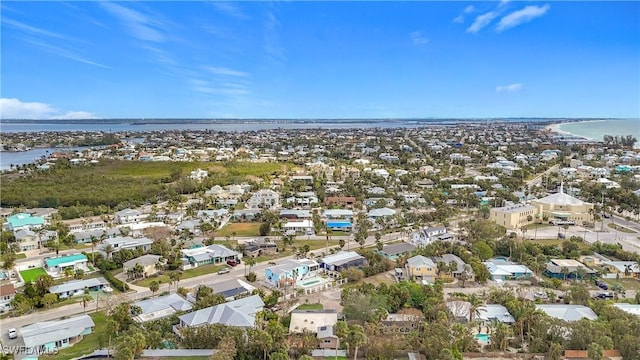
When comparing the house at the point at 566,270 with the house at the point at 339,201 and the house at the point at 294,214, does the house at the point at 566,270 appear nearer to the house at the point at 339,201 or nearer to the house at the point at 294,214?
the house at the point at 294,214

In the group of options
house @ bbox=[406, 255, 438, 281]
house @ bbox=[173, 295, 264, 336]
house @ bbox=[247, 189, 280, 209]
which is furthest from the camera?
house @ bbox=[247, 189, 280, 209]

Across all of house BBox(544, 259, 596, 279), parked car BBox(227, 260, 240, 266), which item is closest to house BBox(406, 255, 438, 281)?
house BBox(544, 259, 596, 279)

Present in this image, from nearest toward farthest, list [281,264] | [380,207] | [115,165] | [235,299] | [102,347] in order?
[102,347], [235,299], [281,264], [380,207], [115,165]

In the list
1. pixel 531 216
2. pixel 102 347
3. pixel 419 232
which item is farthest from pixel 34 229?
pixel 531 216

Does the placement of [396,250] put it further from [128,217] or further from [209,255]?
[128,217]

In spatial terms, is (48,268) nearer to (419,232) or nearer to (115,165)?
(419,232)

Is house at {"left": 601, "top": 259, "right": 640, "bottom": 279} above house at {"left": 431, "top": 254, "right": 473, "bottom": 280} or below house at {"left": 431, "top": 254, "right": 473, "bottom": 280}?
below

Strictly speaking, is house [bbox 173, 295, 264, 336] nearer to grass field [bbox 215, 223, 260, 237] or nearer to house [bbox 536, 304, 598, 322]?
house [bbox 536, 304, 598, 322]

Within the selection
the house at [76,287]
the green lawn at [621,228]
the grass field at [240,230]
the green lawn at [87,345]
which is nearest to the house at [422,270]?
the grass field at [240,230]

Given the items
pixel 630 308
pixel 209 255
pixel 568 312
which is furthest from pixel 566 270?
pixel 209 255
